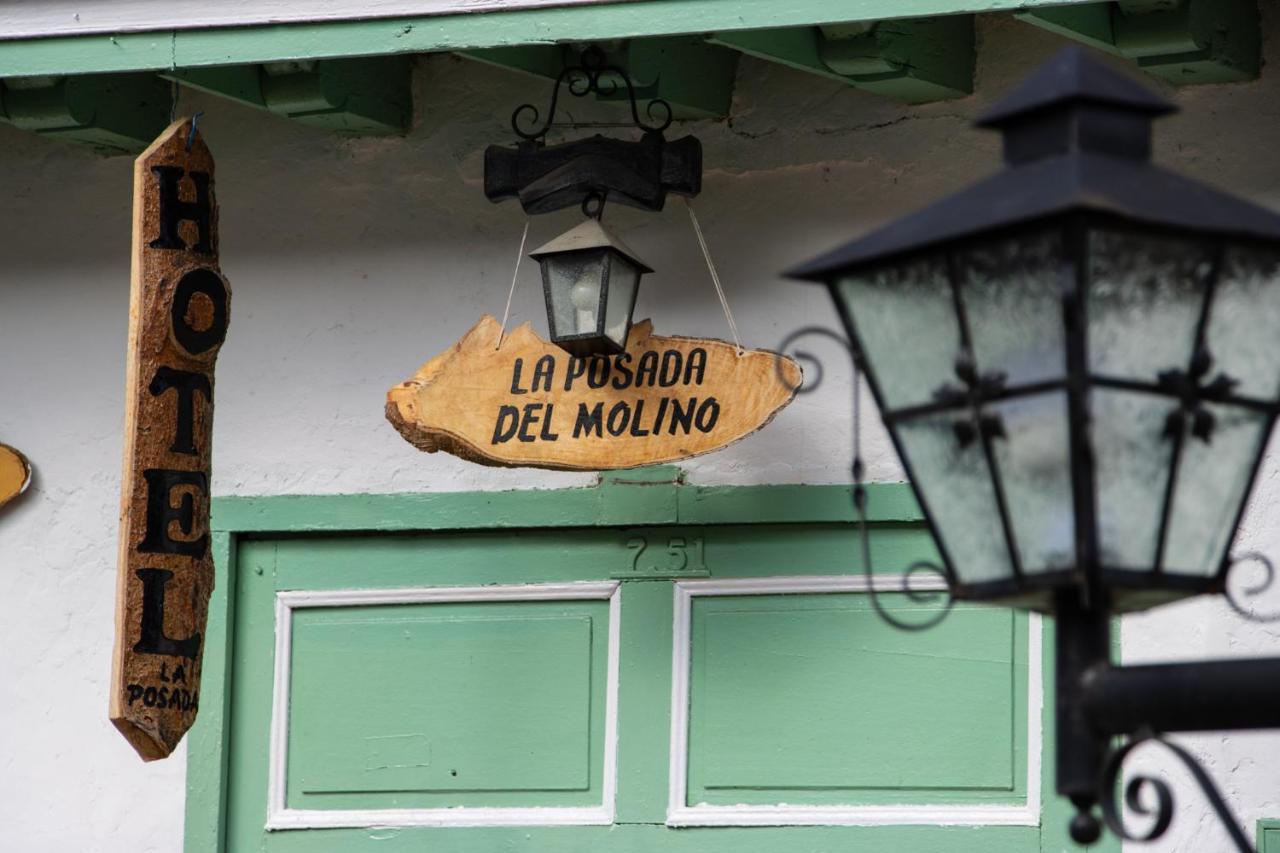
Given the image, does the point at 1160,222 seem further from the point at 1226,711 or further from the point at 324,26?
the point at 324,26

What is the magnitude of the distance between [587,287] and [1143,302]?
10.4 ft

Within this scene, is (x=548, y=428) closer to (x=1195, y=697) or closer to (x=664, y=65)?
(x=664, y=65)

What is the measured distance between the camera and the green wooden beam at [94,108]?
6332 millimetres

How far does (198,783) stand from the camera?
621 cm

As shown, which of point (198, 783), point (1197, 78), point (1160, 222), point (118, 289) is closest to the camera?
point (1160, 222)

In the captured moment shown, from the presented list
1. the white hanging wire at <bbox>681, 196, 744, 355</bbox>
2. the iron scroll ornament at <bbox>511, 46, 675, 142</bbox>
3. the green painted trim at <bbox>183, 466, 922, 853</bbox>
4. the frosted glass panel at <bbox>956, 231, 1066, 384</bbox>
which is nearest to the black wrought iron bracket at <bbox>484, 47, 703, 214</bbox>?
the iron scroll ornament at <bbox>511, 46, 675, 142</bbox>

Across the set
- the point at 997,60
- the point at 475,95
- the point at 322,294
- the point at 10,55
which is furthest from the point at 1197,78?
the point at 10,55

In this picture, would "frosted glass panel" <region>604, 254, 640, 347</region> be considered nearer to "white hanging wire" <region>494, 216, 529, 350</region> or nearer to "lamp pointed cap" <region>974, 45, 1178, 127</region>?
"white hanging wire" <region>494, 216, 529, 350</region>

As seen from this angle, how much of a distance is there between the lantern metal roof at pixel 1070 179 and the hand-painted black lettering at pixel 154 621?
308cm

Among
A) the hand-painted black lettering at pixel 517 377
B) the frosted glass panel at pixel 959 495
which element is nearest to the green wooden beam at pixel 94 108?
the hand-painted black lettering at pixel 517 377

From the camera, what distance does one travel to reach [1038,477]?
2.72m

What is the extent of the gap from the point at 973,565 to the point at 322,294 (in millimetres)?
3948

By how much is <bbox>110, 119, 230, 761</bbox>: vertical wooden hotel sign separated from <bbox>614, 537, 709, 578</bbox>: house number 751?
3.71 feet

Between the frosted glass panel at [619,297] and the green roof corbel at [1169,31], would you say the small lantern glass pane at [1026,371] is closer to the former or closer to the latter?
the green roof corbel at [1169,31]
